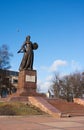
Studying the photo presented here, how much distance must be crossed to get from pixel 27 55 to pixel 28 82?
259 cm

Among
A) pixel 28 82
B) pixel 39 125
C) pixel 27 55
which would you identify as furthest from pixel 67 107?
pixel 39 125

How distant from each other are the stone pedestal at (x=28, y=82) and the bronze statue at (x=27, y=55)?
0.63 metres

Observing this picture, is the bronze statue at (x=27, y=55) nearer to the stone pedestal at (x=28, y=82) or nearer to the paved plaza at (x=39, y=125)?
the stone pedestal at (x=28, y=82)

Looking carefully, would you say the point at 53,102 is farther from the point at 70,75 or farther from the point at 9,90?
the point at 70,75

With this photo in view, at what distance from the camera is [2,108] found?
18.4 metres

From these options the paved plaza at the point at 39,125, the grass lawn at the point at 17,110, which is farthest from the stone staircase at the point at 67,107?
the paved plaza at the point at 39,125

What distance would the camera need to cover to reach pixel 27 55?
25422mm

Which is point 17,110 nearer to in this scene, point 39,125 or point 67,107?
point 67,107

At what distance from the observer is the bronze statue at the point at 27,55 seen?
25266mm

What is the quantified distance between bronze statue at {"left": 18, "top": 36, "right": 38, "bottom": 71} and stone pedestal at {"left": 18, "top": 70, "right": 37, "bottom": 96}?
0.63 metres

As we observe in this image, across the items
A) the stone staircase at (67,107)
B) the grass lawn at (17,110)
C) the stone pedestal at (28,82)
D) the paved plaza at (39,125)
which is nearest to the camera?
the paved plaza at (39,125)

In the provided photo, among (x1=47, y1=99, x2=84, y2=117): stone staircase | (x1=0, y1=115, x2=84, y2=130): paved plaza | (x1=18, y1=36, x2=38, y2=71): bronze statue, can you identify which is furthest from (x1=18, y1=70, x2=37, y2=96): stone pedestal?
(x1=0, y1=115, x2=84, y2=130): paved plaza

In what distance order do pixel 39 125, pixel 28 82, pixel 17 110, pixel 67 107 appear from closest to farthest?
pixel 39 125
pixel 17 110
pixel 67 107
pixel 28 82

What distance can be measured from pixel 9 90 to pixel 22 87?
93.6ft
